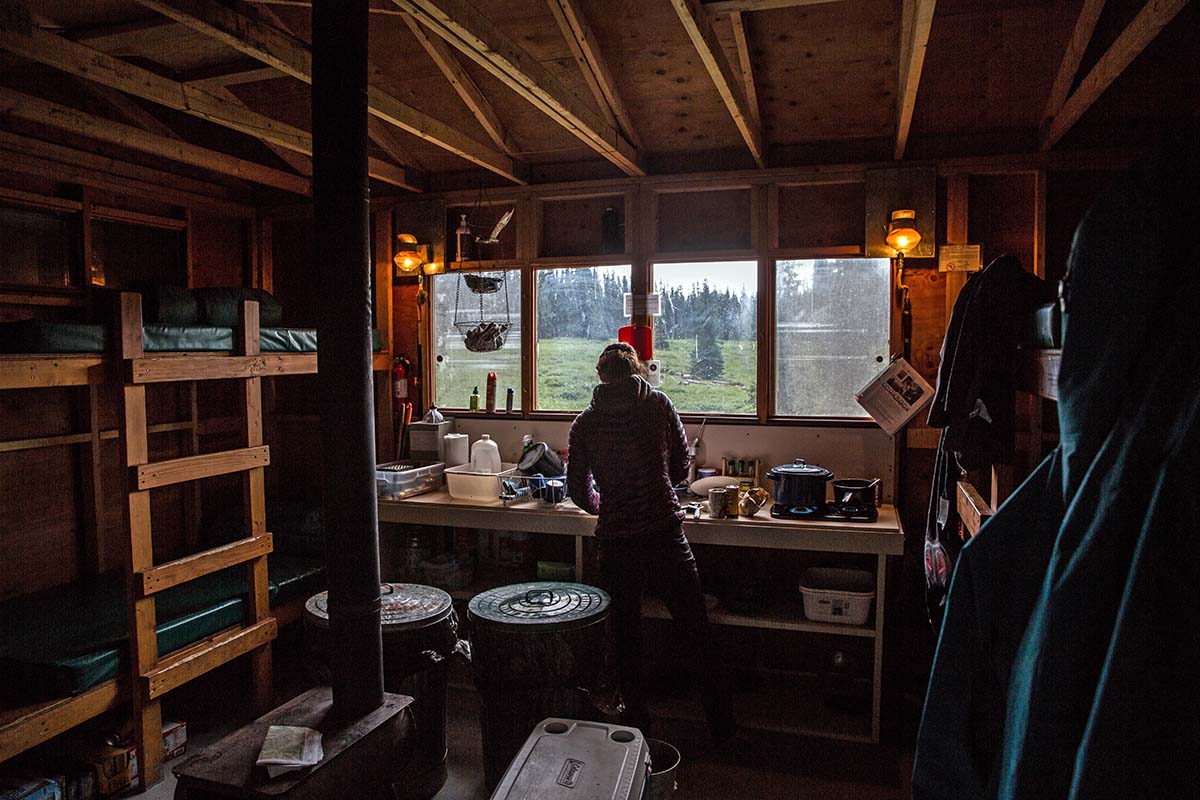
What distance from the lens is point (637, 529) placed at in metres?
3.45

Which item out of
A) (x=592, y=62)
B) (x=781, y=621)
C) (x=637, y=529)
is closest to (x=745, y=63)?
(x=592, y=62)

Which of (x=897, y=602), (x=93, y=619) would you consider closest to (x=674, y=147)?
(x=897, y=602)

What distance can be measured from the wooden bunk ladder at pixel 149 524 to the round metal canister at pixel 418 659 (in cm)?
60

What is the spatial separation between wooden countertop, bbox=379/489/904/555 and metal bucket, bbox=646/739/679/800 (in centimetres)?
106

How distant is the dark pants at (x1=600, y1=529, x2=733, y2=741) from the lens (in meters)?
3.47

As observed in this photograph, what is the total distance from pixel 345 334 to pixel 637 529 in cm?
169

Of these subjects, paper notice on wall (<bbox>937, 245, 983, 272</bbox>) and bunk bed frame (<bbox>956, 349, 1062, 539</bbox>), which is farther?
paper notice on wall (<bbox>937, 245, 983, 272</bbox>)

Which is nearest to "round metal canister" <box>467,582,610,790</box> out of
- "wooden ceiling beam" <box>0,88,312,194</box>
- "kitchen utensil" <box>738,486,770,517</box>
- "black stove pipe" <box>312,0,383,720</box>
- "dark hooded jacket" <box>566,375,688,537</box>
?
"dark hooded jacket" <box>566,375,688,537</box>

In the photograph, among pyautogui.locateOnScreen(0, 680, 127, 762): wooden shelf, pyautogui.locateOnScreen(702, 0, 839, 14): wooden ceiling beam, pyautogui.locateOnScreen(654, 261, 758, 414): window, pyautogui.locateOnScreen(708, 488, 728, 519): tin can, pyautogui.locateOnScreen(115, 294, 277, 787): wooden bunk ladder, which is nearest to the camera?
pyautogui.locateOnScreen(702, 0, 839, 14): wooden ceiling beam

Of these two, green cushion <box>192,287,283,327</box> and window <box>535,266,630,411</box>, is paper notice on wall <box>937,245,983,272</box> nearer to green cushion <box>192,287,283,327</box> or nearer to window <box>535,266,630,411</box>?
window <box>535,266,630,411</box>

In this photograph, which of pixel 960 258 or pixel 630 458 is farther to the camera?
pixel 960 258

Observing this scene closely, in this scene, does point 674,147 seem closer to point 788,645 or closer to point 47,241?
point 788,645

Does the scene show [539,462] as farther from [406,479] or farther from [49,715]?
[49,715]

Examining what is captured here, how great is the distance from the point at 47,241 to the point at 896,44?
448cm
